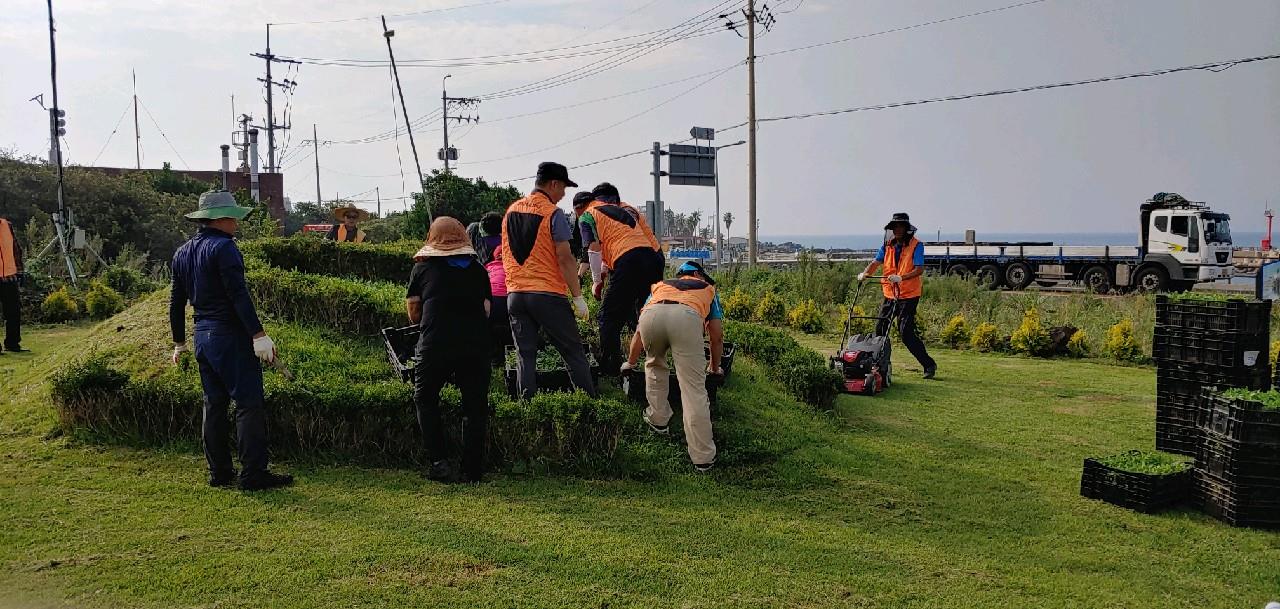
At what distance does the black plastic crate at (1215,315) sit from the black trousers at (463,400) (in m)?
4.74

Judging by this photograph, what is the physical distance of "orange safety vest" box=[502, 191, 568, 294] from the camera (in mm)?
6285

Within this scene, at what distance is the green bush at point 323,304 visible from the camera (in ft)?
27.6

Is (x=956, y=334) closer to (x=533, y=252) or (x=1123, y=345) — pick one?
(x=1123, y=345)

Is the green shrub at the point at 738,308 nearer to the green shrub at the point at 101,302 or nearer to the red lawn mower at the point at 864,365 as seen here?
the red lawn mower at the point at 864,365

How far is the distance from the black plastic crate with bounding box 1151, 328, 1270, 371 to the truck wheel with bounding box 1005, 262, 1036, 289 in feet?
82.3

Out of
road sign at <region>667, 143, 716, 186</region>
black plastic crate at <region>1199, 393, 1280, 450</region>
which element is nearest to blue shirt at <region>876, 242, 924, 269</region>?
black plastic crate at <region>1199, 393, 1280, 450</region>

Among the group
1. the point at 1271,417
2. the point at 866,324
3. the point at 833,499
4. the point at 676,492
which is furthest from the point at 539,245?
the point at 866,324

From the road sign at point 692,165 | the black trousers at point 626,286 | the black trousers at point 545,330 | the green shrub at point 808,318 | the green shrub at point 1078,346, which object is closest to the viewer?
the black trousers at point 545,330

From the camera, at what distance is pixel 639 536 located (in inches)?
186

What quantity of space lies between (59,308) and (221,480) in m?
10.9

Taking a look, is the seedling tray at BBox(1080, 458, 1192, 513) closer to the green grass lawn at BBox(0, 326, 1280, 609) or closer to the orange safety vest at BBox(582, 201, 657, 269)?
the green grass lawn at BBox(0, 326, 1280, 609)

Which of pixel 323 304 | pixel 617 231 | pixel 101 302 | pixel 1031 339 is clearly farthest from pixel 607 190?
pixel 101 302

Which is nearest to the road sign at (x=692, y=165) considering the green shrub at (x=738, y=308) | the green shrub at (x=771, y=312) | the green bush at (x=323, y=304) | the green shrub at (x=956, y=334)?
the green shrub at (x=738, y=308)

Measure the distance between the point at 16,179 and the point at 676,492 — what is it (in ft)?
85.4
